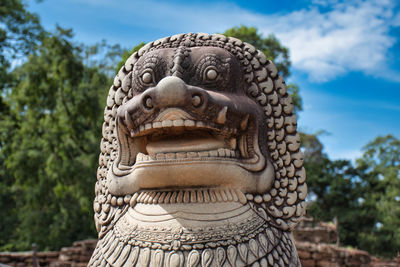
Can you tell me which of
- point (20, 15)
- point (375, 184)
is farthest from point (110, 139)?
point (375, 184)

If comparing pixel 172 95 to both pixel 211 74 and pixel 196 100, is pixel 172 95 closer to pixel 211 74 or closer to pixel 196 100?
pixel 196 100

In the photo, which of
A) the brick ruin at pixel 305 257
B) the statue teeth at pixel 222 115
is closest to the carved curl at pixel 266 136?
the statue teeth at pixel 222 115

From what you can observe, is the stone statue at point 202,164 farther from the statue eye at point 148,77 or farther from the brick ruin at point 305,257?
the brick ruin at point 305,257

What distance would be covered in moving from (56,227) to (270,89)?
8.87 meters

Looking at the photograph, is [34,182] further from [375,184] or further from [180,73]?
[375,184]

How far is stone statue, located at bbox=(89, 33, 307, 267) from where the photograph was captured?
1797 mm

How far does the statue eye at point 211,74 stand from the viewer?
2027 mm

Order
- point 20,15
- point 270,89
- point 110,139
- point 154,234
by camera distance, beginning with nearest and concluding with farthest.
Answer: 1. point 154,234
2. point 270,89
3. point 110,139
4. point 20,15

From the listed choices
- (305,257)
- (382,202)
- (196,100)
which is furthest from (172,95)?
(382,202)

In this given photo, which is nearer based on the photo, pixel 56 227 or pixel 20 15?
pixel 56 227

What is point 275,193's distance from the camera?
211cm

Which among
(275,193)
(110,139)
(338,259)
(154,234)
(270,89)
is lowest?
(338,259)

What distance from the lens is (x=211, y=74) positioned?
2025 millimetres

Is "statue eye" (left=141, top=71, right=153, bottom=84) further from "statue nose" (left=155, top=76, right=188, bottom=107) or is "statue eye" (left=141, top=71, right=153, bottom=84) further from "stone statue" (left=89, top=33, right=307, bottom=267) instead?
"statue nose" (left=155, top=76, right=188, bottom=107)
